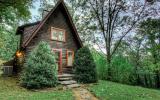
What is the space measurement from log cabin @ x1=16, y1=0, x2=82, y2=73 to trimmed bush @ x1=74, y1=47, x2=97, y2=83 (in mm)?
2347

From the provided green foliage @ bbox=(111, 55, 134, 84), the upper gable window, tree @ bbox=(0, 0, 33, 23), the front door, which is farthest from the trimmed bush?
tree @ bbox=(0, 0, 33, 23)

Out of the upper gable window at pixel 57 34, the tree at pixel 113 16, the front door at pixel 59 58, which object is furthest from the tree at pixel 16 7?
the tree at pixel 113 16

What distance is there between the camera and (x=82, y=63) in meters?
21.2

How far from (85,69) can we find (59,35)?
481 cm

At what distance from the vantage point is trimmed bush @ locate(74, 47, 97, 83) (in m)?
20.8

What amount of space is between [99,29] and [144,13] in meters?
5.94

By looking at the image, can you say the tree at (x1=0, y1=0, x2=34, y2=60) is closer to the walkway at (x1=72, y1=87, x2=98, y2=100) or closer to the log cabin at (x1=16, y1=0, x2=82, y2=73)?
the log cabin at (x1=16, y1=0, x2=82, y2=73)

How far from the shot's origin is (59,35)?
23.3 m

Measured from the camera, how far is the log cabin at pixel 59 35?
71.5 feet

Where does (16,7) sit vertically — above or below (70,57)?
above

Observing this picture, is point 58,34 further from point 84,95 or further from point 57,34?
point 84,95

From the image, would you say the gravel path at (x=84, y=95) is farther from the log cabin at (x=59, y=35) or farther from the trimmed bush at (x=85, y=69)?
the log cabin at (x=59, y=35)

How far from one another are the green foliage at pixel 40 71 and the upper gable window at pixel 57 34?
380 centimetres

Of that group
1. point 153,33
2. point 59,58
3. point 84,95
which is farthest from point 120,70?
point 84,95
